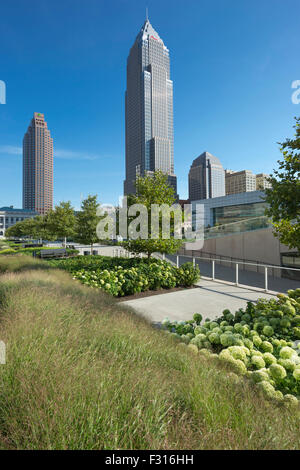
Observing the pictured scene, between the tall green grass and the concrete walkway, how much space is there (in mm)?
3172

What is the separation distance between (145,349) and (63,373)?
44.3 inches

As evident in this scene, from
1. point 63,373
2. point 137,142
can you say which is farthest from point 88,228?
point 137,142

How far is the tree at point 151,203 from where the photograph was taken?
33.6 ft

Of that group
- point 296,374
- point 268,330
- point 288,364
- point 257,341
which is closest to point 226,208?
point 268,330

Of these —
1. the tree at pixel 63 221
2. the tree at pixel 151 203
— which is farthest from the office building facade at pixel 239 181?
the tree at pixel 151 203

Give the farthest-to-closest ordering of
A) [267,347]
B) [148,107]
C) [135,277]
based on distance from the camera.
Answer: [148,107]
[135,277]
[267,347]

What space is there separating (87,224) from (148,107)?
17491 cm

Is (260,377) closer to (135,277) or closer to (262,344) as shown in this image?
(262,344)

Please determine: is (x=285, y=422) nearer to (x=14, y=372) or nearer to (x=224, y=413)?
(x=224, y=413)

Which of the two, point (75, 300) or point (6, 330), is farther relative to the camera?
point (75, 300)

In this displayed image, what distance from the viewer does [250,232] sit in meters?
17.0

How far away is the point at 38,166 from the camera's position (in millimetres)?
135625

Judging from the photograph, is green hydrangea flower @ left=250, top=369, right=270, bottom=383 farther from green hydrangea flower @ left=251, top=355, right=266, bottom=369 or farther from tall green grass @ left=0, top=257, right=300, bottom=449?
tall green grass @ left=0, top=257, right=300, bottom=449

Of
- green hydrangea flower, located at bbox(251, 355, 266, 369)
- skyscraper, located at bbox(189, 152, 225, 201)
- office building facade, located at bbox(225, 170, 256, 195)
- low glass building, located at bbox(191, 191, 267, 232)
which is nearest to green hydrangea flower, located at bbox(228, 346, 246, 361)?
green hydrangea flower, located at bbox(251, 355, 266, 369)
